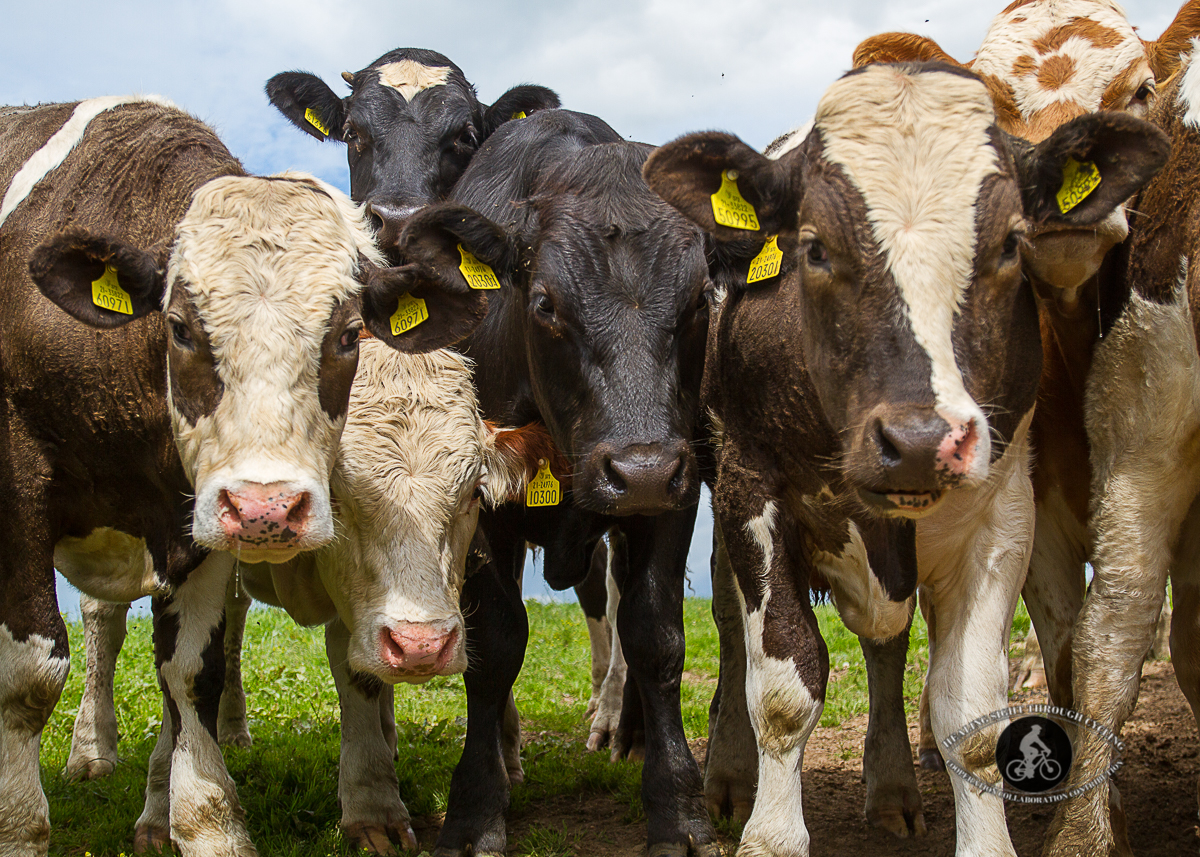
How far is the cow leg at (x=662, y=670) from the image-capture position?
4.77 m

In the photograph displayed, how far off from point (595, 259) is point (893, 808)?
2.82m

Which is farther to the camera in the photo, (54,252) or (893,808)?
(893,808)

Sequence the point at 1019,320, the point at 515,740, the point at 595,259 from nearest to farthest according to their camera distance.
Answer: the point at 1019,320
the point at 595,259
the point at 515,740

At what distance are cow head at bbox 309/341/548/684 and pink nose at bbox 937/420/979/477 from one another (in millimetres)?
2060

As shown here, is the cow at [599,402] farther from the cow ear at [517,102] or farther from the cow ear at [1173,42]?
the cow ear at [517,102]

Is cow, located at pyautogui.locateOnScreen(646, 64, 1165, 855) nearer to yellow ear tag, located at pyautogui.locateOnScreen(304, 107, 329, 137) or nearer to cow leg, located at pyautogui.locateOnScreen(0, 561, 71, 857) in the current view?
cow leg, located at pyautogui.locateOnScreen(0, 561, 71, 857)

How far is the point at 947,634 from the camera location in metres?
A: 4.28

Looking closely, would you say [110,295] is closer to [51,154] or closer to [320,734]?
[51,154]

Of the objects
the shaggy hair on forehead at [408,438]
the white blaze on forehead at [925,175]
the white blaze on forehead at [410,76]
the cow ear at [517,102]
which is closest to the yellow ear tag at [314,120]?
the white blaze on forehead at [410,76]

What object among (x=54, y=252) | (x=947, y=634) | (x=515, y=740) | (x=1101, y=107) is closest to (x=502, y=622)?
(x=515, y=740)

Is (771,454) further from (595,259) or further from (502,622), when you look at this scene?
(502,622)

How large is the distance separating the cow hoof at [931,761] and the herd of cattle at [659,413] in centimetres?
96

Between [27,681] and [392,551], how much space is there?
150 cm

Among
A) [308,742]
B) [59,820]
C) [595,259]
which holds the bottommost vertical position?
[59,820]
